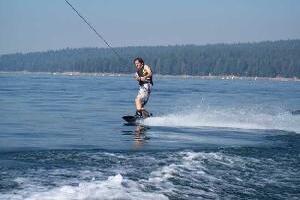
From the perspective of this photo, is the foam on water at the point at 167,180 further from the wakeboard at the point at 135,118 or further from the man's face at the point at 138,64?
the man's face at the point at 138,64

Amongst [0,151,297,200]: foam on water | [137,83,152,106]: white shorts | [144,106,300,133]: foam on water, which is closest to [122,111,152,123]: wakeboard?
[144,106,300,133]: foam on water

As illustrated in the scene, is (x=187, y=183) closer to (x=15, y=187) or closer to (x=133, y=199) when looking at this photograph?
(x=133, y=199)

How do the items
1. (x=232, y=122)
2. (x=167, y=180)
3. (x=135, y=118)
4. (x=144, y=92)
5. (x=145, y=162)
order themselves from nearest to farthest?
(x=167, y=180)
(x=145, y=162)
(x=135, y=118)
(x=144, y=92)
(x=232, y=122)

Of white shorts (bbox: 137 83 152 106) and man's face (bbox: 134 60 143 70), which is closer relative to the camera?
man's face (bbox: 134 60 143 70)

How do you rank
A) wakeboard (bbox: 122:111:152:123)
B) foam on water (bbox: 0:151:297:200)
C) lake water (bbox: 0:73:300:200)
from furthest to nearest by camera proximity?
wakeboard (bbox: 122:111:152:123) → lake water (bbox: 0:73:300:200) → foam on water (bbox: 0:151:297:200)

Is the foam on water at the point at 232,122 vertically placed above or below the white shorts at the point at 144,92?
below

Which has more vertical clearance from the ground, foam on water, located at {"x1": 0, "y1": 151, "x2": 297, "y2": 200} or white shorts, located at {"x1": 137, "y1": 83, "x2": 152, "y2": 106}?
white shorts, located at {"x1": 137, "y1": 83, "x2": 152, "y2": 106}

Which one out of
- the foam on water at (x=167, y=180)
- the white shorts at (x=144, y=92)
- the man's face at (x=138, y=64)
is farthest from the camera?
the white shorts at (x=144, y=92)

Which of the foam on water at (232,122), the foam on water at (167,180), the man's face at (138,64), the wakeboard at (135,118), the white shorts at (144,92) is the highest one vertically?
the man's face at (138,64)

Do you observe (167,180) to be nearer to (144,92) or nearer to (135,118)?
(135,118)

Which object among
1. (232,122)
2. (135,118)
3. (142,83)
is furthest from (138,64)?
(232,122)

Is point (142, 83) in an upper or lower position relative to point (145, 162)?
upper

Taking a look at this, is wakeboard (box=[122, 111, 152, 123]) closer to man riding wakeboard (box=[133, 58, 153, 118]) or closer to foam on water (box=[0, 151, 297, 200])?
man riding wakeboard (box=[133, 58, 153, 118])

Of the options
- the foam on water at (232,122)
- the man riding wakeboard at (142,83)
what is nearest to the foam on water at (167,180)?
the foam on water at (232,122)
